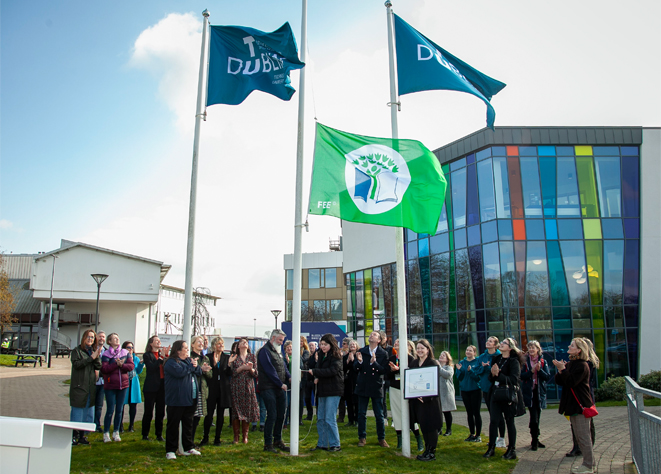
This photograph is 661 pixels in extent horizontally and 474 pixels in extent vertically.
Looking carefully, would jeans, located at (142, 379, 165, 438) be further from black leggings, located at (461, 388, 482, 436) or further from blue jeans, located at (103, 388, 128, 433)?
black leggings, located at (461, 388, 482, 436)

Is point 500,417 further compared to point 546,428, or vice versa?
point 546,428

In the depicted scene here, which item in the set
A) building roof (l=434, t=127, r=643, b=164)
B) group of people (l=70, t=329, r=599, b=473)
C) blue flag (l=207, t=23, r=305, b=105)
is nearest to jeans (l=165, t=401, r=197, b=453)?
group of people (l=70, t=329, r=599, b=473)

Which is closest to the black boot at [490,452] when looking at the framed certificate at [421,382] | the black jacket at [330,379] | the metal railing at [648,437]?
the framed certificate at [421,382]

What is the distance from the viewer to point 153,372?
33.8ft

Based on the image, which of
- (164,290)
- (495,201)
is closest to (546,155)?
(495,201)

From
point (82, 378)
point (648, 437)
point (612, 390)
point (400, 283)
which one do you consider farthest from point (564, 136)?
point (82, 378)

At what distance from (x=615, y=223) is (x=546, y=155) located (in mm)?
4088

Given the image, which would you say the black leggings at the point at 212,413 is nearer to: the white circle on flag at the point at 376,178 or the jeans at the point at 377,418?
the jeans at the point at 377,418

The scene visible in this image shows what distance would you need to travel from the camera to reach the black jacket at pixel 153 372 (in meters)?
10.2

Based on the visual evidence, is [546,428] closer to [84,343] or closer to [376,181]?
[376,181]

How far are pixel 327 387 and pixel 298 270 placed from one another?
205cm

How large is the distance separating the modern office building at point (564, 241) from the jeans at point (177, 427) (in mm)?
16507

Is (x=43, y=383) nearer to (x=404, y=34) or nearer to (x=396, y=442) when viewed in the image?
(x=396, y=442)

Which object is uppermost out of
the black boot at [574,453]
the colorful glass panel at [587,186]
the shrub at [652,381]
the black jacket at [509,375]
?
the colorful glass panel at [587,186]
